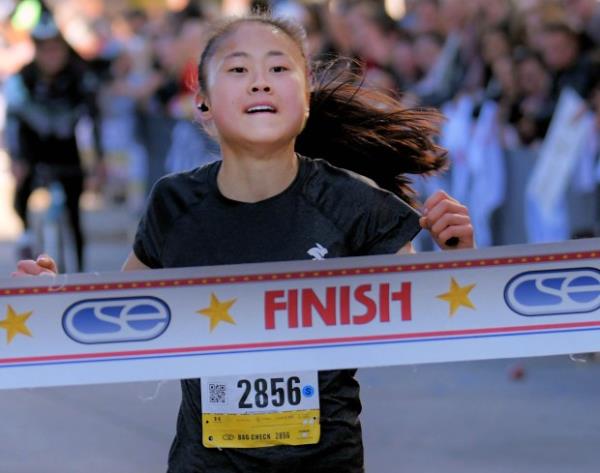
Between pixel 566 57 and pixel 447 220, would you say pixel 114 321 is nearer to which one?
pixel 447 220

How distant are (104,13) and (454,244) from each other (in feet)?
88.2

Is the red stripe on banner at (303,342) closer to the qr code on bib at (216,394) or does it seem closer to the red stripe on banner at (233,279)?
the red stripe on banner at (233,279)

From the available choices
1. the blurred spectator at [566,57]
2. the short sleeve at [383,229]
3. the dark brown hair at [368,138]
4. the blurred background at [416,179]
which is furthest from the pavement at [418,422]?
the short sleeve at [383,229]

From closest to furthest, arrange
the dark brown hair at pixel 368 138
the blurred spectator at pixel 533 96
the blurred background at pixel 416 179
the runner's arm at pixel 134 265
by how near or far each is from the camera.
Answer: the runner's arm at pixel 134 265 < the dark brown hair at pixel 368 138 < the blurred background at pixel 416 179 < the blurred spectator at pixel 533 96

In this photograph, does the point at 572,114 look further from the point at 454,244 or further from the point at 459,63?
the point at 454,244

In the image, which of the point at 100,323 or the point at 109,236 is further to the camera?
the point at 109,236

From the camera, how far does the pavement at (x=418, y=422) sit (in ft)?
21.9

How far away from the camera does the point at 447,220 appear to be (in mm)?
3617

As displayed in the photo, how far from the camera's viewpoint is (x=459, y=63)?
12266 mm

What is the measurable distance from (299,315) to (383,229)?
34cm

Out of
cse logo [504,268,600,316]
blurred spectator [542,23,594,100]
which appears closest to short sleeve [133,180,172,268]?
cse logo [504,268,600,316]

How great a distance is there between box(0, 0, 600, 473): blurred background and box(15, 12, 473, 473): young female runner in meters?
0.30

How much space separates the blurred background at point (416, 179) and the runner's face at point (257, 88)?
31cm

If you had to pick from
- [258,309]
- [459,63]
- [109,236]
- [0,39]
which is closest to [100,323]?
[258,309]
